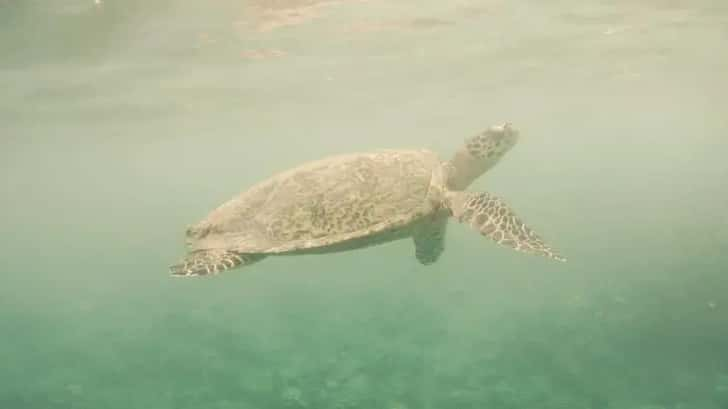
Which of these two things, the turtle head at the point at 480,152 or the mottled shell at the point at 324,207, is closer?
the mottled shell at the point at 324,207

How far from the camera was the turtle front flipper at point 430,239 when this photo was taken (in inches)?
293

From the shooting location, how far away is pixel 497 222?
6.14m

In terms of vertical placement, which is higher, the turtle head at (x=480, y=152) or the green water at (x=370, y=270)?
the turtle head at (x=480, y=152)

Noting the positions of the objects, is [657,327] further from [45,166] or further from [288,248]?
[45,166]

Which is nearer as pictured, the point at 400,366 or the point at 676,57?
the point at 400,366

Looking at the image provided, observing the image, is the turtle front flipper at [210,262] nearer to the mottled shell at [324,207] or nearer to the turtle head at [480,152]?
the mottled shell at [324,207]

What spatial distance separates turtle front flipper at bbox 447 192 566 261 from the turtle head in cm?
124

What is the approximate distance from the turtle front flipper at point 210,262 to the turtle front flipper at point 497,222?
257 centimetres

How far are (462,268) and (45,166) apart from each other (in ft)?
165

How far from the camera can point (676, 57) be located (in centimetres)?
2747

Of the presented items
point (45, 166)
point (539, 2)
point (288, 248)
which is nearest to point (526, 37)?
point (539, 2)

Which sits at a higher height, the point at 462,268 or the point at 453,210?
the point at 453,210

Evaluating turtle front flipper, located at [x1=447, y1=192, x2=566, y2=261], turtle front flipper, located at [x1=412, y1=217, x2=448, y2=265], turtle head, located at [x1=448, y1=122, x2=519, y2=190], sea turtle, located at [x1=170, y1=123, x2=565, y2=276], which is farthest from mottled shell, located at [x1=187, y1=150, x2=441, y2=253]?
turtle head, located at [x1=448, y1=122, x2=519, y2=190]

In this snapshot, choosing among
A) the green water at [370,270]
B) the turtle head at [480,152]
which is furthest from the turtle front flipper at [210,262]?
the green water at [370,270]
